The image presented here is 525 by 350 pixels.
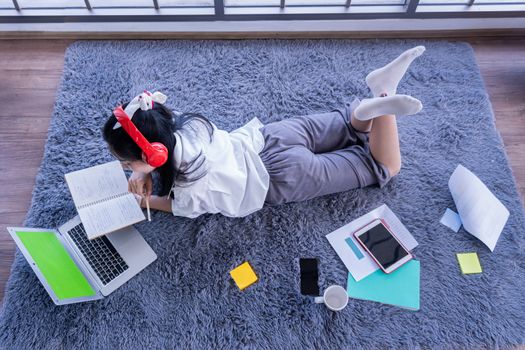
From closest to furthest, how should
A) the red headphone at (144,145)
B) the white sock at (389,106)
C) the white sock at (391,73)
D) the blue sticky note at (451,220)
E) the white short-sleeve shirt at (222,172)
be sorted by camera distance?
the red headphone at (144,145), the white short-sleeve shirt at (222,172), the white sock at (389,106), the white sock at (391,73), the blue sticky note at (451,220)

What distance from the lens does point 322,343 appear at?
1330mm

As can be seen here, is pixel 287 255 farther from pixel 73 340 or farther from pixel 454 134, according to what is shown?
pixel 454 134

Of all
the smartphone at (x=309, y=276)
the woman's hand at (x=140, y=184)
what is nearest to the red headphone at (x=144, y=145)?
the woman's hand at (x=140, y=184)

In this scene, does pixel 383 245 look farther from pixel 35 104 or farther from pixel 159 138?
pixel 35 104

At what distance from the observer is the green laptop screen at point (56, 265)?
128cm

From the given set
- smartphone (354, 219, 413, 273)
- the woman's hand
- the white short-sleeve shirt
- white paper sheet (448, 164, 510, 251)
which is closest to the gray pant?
the white short-sleeve shirt

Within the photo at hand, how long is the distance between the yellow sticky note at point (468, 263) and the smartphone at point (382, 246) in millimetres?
171

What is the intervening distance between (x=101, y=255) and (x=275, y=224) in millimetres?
574

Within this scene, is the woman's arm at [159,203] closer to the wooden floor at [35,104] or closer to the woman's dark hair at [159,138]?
the woman's dark hair at [159,138]

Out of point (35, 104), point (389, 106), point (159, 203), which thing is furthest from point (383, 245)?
point (35, 104)

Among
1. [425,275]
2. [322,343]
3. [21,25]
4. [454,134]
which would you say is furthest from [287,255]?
[21,25]

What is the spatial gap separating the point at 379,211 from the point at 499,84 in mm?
848

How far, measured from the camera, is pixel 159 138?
1.06m

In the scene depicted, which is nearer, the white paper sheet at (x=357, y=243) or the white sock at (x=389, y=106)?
the white sock at (x=389, y=106)
